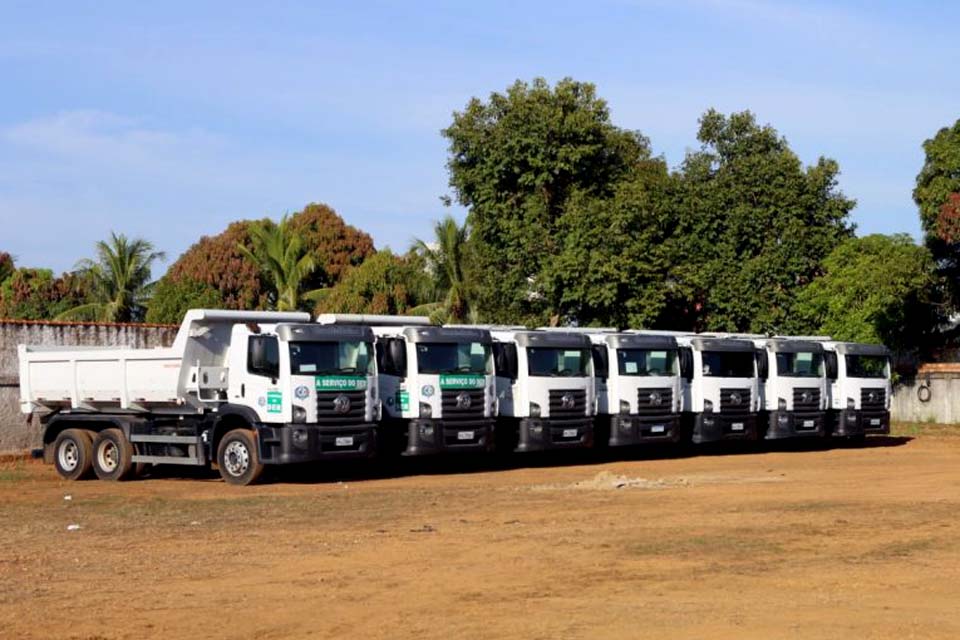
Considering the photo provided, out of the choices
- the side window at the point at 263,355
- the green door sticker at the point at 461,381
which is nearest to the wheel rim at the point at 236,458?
the side window at the point at 263,355

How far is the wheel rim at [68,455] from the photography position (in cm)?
2634

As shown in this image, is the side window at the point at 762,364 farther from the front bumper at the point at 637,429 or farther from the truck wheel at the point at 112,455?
the truck wheel at the point at 112,455

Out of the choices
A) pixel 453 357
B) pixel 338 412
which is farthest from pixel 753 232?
pixel 338 412

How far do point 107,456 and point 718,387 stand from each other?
43.1 feet

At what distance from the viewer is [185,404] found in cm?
2469

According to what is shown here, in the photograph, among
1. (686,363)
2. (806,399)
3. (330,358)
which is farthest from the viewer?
(806,399)

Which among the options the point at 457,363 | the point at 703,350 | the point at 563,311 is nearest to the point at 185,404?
the point at 457,363

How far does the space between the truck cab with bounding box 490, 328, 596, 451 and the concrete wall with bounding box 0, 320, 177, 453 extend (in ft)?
31.9

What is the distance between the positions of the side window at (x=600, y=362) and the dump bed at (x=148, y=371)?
6.79 m

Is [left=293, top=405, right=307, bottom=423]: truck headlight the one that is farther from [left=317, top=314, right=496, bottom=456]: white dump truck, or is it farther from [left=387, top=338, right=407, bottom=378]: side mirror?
[left=387, top=338, right=407, bottom=378]: side mirror

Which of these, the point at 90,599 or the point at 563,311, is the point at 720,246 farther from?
the point at 90,599

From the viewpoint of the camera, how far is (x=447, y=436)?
2612 centimetres

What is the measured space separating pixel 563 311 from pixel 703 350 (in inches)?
477

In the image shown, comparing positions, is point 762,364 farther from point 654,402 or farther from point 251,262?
point 251,262
